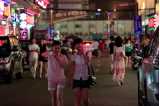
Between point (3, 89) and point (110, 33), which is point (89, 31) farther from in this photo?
point (3, 89)

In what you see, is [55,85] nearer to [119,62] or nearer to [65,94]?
Answer: [65,94]

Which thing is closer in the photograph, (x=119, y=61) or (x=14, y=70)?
(x=119, y=61)

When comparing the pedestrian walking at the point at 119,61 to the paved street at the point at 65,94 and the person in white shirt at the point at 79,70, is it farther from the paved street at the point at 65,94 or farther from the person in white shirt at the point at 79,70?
the person in white shirt at the point at 79,70

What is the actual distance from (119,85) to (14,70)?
17.4ft

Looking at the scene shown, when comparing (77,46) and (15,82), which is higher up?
(77,46)

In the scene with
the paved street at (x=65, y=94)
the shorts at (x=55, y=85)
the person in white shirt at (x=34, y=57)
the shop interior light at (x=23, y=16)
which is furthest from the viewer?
the shop interior light at (x=23, y=16)

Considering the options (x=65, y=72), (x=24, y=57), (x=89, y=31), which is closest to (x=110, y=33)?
(x=89, y=31)

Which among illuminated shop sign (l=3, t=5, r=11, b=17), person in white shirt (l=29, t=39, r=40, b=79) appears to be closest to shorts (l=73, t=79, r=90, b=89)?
person in white shirt (l=29, t=39, r=40, b=79)

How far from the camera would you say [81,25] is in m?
84.4

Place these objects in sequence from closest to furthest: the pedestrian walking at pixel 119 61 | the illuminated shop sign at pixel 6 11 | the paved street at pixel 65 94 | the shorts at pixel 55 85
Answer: the shorts at pixel 55 85 < the paved street at pixel 65 94 < the pedestrian walking at pixel 119 61 < the illuminated shop sign at pixel 6 11

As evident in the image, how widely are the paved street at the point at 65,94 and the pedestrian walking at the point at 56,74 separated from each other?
2925 millimetres

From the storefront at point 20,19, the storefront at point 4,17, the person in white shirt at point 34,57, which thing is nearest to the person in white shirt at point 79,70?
the person in white shirt at point 34,57

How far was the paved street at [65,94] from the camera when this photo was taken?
49.2 feet

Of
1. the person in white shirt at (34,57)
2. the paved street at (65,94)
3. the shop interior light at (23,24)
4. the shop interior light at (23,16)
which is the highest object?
the shop interior light at (23,16)
